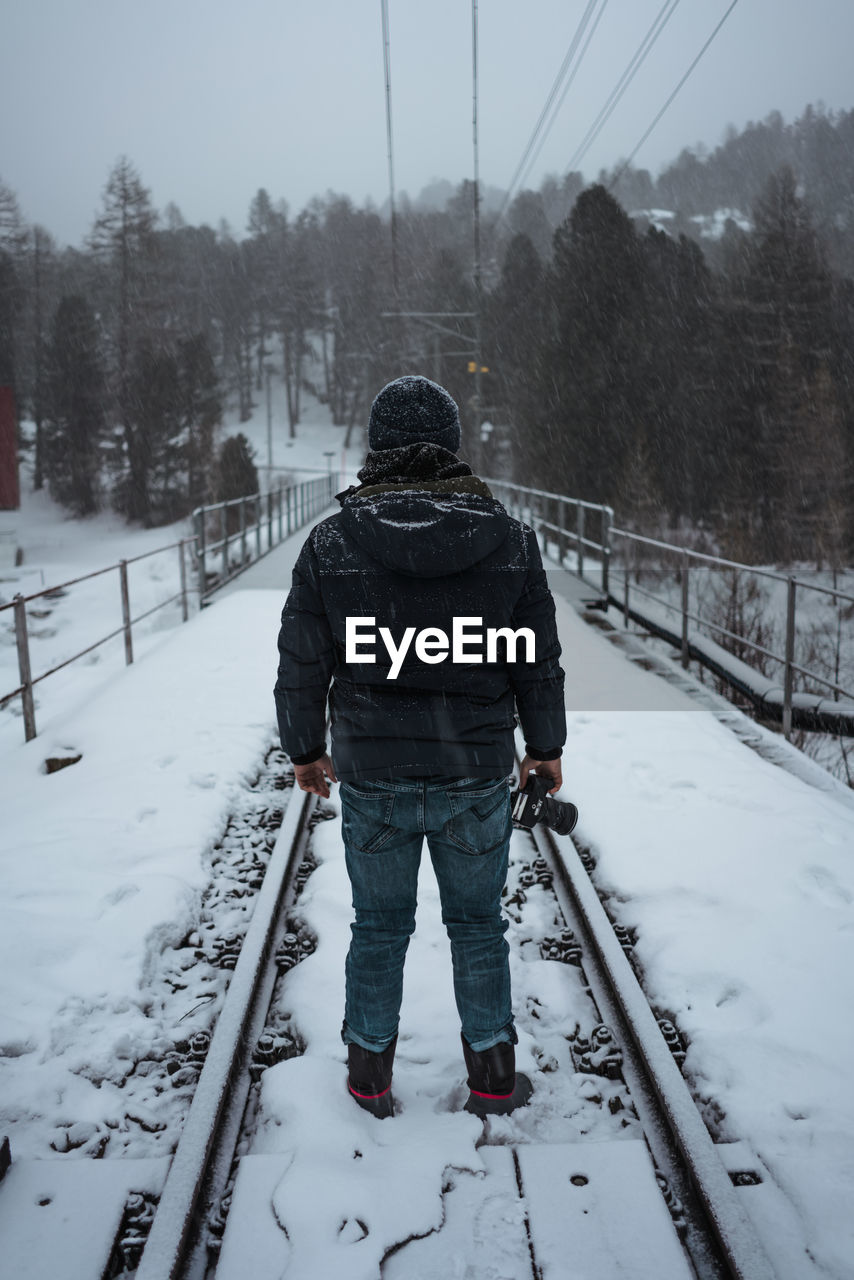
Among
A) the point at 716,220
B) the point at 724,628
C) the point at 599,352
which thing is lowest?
the point at 724,628

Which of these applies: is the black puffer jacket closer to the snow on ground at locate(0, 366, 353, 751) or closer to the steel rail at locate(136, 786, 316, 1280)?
the steel rail at locate(136, 786, 316, 1280)

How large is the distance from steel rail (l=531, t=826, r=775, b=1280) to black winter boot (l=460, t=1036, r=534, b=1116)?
38 centimetres

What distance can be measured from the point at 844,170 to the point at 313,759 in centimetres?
9080

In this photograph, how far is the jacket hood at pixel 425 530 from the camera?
2105 mm

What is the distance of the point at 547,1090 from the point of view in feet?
8.79

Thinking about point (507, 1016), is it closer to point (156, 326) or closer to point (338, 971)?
point (338, 971)

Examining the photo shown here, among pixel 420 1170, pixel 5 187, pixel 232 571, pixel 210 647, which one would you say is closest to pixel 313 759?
pixel 420 1170

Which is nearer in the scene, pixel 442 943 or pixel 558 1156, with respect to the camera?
pixel 558 1156

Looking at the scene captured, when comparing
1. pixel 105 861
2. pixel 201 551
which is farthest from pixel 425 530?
pixel 201 551

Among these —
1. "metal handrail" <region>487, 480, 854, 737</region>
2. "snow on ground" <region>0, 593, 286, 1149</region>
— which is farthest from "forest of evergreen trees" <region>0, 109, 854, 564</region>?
"snow on ground" <region>0, 593, 286, 1149</region>

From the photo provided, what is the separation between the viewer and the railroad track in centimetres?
209

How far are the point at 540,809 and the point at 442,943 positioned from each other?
1303 mm

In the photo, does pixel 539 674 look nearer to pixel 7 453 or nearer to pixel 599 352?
pixel 7 453

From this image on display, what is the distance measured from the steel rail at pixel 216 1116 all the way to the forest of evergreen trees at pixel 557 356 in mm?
17791
